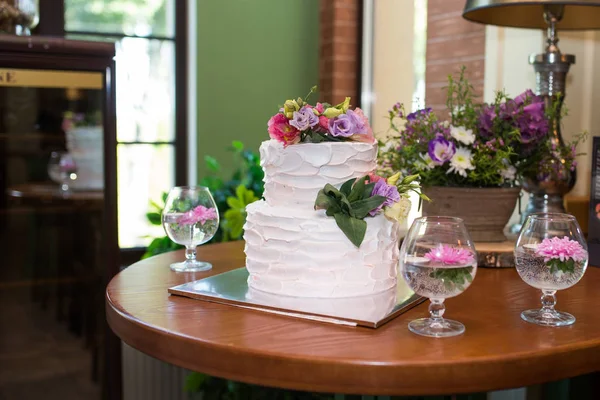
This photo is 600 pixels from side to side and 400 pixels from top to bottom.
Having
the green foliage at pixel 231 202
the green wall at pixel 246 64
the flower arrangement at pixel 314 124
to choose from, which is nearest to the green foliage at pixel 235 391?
the green foliage at pixel 231 202

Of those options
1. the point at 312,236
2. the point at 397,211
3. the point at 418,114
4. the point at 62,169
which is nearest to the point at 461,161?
the point at 418,114

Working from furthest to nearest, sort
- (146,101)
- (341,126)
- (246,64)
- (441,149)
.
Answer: (246,64), (146,101), (441,149), (341,126)


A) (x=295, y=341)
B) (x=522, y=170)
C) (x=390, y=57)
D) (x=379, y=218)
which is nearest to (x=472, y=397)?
(x=522, y=170)

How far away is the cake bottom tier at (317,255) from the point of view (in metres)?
1.13

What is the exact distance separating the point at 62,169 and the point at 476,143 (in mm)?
1527

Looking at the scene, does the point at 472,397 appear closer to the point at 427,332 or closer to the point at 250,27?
the point at 427,332

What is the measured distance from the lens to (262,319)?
3.50 feet

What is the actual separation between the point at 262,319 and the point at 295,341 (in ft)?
0.41

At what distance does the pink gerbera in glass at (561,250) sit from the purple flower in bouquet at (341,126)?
0.36 m

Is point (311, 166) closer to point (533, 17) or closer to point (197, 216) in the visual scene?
point (197, 216)

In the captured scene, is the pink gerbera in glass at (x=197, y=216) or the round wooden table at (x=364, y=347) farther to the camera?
the pink gerbera in glass at (x=197, y=216)

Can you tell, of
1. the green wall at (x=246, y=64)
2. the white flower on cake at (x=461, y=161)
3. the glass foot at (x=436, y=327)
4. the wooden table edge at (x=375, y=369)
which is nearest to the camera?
the wooden table edge at (x=375, y=369)

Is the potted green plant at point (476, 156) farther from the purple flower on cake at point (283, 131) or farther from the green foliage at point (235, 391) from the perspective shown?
the green foliage at point (235, 391)

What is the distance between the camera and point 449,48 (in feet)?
8.98
